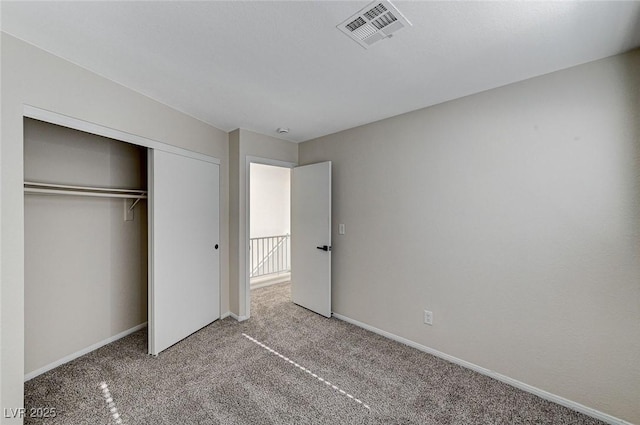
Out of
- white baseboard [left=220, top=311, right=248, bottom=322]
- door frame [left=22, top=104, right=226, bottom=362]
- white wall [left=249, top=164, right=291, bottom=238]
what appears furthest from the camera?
white wall [left=249, top=164, right=291, bottom=238]

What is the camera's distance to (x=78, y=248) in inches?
97.0

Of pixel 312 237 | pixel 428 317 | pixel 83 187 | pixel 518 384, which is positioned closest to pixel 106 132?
pixel 83 187

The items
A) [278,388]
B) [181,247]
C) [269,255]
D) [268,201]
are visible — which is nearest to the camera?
[278,388]

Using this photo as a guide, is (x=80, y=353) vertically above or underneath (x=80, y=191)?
underneath

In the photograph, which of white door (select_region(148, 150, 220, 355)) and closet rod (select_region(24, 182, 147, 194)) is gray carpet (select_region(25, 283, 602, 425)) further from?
closet rod (select_region(24, 182, 147, 194))

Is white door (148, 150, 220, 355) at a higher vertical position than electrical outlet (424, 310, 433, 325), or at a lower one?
higher

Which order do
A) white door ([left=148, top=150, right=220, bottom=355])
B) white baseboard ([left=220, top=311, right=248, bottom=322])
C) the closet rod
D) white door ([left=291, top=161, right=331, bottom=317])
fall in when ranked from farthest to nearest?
white door ([left=291, top=161, right=331, bottom=317]), white baseboard ([left=220, top=311, right=248, bottom=322]), white door ([left=148, top=150, right=220, bottom=355]), the closet rod

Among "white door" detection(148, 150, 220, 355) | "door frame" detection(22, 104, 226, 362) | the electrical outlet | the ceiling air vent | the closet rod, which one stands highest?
the ceiling air vent

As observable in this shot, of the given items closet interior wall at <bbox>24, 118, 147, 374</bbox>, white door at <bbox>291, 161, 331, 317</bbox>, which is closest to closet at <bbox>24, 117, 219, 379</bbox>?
closet interior wall at <bbox>24, 118, 147, 374</bbox>

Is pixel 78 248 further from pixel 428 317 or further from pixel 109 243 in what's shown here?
pixel 428 317

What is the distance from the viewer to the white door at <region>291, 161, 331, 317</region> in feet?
11.3

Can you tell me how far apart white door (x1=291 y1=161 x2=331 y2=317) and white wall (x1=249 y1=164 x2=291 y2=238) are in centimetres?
163

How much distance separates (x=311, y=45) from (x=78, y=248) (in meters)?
2.69

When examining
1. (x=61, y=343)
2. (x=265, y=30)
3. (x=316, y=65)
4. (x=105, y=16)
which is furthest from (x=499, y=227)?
(x=61, y=343)
